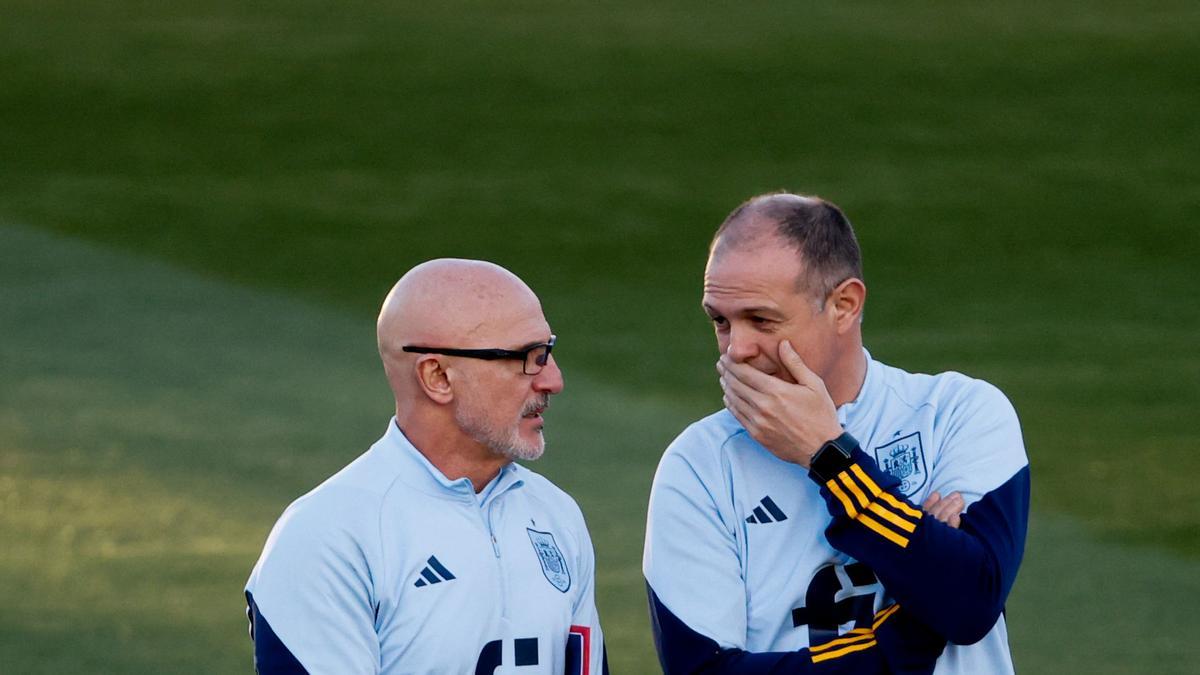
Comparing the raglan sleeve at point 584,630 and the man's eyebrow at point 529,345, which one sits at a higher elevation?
the man's eyebrow at point 529,345

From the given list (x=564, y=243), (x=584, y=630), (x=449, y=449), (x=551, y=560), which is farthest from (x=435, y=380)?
(x=564, y=243)

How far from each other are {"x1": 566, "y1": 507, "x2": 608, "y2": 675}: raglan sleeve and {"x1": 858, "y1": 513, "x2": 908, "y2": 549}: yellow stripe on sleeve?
21.8 inches

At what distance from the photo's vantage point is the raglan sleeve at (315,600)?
284cm

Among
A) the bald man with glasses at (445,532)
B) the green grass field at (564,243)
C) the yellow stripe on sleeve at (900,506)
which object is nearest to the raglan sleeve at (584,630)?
the bald man with glasses at (445,532)

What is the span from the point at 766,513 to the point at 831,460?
20cm

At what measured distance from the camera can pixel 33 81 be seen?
11203 millimetres

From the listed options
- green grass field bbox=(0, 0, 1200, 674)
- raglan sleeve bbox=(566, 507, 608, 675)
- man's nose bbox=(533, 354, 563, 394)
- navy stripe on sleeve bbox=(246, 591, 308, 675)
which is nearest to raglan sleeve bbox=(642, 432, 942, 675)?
raglan sleeve bbox=(566, 507, 608, 675)

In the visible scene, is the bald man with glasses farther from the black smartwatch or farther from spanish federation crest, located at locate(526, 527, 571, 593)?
the black smartwatch

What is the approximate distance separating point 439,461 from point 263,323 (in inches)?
232

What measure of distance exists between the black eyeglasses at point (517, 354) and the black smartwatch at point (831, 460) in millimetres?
513

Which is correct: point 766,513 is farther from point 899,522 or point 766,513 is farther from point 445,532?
point 445,532

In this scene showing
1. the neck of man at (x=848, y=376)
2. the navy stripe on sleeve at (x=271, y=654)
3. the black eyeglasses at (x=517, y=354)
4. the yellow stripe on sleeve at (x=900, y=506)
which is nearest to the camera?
the navy stripe on sleeve at (x=271, y=654)

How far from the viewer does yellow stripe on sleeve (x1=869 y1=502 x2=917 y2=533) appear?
9.58 feet

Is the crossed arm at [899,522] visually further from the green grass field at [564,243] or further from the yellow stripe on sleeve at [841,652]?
the green grass field at [564,243]
